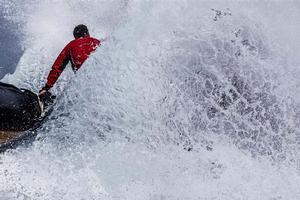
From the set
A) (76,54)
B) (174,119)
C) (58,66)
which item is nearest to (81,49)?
(76,54)

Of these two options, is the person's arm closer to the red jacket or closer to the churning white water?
the red jacket

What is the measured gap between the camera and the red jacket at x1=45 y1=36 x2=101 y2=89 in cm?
552

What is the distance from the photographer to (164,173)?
4422 millimetres

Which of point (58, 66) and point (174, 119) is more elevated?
point (174, 119)

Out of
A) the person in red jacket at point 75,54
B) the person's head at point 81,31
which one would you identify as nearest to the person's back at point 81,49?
the person in red jacket at point 75,54

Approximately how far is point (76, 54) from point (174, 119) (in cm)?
153

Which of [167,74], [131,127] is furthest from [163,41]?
[131,127]

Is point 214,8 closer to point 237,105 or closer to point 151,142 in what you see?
point 237,105

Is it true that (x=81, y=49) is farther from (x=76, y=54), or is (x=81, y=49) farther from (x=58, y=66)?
(x=58, y=66)

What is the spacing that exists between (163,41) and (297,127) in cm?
168

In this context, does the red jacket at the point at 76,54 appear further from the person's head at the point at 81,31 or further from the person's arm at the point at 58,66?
the person's head at the point at 81,31

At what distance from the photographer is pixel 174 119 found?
4.77m

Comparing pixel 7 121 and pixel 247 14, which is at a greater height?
pixel 247 14

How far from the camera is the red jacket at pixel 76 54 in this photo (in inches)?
217
